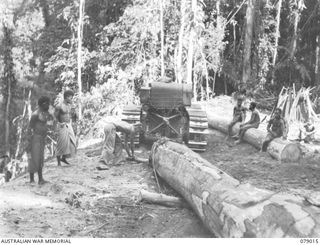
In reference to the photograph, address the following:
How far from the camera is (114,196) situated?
284 inches

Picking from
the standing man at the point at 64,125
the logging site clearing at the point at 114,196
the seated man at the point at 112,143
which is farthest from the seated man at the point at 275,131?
the standing man at the point at 64,125

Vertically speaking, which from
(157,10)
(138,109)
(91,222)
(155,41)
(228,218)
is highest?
(157,10)

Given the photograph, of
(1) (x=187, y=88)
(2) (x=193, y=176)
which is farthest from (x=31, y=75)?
(2) (x=193, y=176)

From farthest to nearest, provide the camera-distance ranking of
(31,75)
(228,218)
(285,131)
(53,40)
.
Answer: (31,75) < (53,40) < (285,131) < (228,218)

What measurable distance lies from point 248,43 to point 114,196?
14.4 meters

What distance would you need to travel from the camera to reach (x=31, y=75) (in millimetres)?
25875

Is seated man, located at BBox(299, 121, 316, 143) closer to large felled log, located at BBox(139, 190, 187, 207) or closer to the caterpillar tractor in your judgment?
the caterpillar tractor

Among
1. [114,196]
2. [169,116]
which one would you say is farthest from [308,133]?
[114,196]

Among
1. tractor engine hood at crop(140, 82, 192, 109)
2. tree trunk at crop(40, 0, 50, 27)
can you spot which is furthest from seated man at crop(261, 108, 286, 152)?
tree trunk at crop(40, 0, 50, 27)

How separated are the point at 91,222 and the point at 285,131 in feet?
17.6

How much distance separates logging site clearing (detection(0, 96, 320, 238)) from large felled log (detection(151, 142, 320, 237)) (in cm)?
29

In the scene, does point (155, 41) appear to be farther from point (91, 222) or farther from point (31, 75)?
point (91, 222)

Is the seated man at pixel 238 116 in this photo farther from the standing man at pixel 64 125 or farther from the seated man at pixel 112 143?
the standing man at pixel 64 125

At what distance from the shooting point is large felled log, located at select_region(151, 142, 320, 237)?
14.5ft
